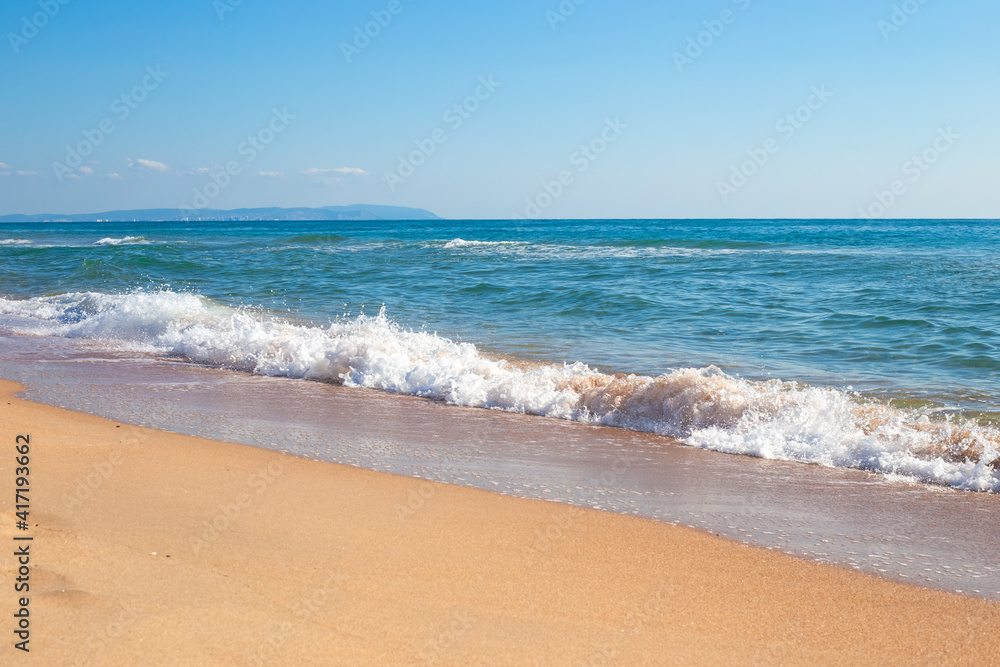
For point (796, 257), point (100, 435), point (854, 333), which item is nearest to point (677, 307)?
point (854, 333)

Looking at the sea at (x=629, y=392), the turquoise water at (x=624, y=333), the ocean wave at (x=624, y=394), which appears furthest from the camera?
the turquoise water at (x=624, y=333)

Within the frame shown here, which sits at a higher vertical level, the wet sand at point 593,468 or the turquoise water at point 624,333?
the turquoise water at point 624,333

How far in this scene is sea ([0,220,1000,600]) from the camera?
14.9 feet

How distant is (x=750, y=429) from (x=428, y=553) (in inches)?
142

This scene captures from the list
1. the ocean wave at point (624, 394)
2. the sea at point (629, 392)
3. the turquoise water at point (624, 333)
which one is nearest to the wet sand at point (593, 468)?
the sea at point (629, 392)

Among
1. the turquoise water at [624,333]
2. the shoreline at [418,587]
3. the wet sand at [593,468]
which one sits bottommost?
the wet sand at [593,468]

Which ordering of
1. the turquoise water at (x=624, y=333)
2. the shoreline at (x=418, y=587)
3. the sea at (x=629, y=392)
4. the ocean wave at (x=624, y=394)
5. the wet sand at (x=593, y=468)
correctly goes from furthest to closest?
the turquoise water at (x=624, y=333), the ocean wave at (x=624, y=394), the sea at (x=629, y=392), the wet sand at (x=593, y=468), the shoreline at (x=418, y=587)

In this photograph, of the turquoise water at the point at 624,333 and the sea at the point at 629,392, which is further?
the turquoise water at the point at 624,333

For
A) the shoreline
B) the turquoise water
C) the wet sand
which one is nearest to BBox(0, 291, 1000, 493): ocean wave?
the turquoise water

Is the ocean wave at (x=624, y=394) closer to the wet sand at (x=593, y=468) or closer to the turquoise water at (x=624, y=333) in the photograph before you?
the turquoise water at (x=624, y=333)

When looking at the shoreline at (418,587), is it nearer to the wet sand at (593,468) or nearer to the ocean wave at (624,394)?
the wet sand at (593,468)

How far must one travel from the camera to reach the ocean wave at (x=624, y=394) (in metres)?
5.47

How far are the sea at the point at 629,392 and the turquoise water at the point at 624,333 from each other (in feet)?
0.13

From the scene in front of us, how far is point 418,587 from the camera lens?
3146 millimetres
